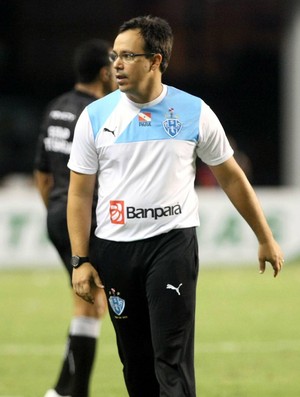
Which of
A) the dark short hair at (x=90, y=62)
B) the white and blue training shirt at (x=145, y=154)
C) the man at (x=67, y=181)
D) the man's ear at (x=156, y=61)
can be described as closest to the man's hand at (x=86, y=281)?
the white and blue training shirt at (x=145, y=154)

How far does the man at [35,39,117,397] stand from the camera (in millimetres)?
8250

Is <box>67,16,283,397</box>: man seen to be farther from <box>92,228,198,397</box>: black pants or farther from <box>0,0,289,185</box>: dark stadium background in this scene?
<box>0,0,289,185</box>: dark stadium background

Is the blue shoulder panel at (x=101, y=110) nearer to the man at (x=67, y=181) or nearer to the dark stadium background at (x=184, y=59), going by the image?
the man at (x=67, y=181)

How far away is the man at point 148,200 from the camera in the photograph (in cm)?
Result: 634

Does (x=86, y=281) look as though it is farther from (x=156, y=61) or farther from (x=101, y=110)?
(x=156, y=61)

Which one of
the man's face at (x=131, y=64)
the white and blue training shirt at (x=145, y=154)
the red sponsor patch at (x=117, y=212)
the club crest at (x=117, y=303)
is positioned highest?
the man's face at (x=131, y=64)

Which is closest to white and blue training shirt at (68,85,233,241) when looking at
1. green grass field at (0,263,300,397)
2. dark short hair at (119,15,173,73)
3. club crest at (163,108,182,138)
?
club crest at (163,108,182,138)

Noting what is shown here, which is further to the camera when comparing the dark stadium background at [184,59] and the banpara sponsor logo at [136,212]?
the dark stadium background at [184,59]

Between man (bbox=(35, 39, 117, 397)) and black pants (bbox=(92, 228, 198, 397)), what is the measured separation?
1.63 m

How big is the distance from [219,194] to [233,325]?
19.6 feet

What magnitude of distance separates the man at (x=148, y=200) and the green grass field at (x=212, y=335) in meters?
2.40

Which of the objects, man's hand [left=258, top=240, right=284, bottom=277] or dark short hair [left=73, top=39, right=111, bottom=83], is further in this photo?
dark short hair [left=73, top=39, right=111, bottom=83]

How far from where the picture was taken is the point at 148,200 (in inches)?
252

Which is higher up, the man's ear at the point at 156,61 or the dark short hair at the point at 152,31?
the dark short hair at the point at 152,31
